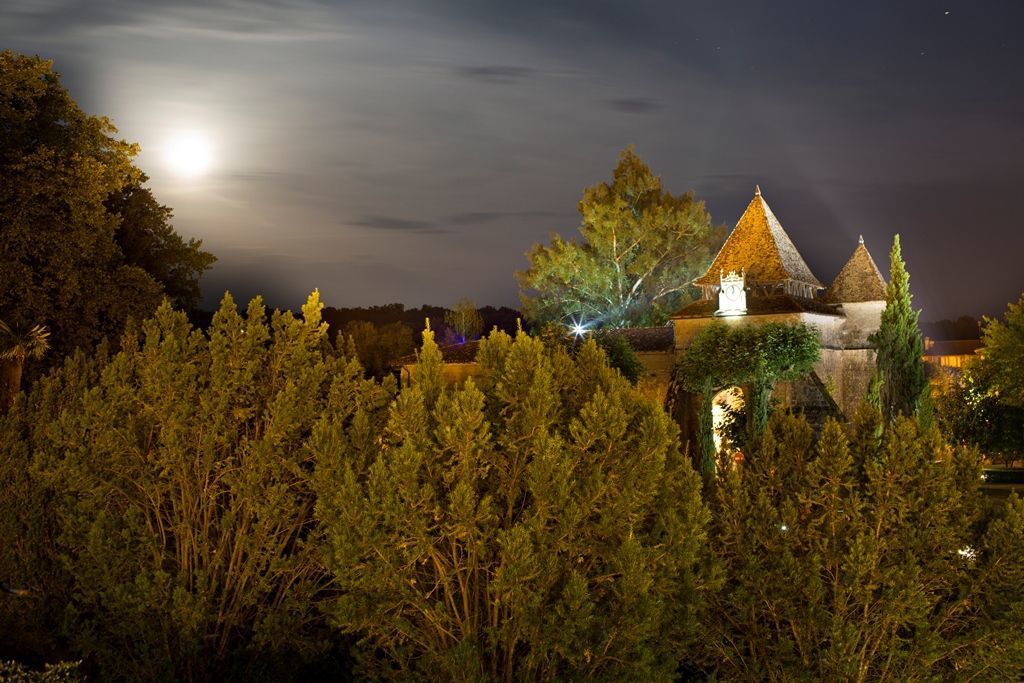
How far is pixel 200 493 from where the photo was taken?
39.5 feet

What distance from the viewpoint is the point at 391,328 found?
7475cm

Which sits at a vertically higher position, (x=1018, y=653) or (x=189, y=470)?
(x=189, y=470)

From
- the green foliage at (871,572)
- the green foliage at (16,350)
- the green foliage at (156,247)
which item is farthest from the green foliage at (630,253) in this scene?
the green foliage at (871,572)

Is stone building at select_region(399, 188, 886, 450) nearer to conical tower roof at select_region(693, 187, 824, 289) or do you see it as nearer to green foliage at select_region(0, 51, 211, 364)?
conical tower roof at select_region(693, 187, 824, 289)

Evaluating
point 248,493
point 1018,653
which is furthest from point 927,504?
point 248,493

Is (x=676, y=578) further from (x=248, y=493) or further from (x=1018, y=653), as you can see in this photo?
(x=248, y=493)

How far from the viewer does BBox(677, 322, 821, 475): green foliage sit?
3691 cm

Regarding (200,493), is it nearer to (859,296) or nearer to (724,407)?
(724,407)

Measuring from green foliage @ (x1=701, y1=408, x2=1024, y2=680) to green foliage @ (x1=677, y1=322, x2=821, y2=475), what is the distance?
24.8 metres

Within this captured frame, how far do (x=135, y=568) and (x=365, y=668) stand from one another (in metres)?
2.96

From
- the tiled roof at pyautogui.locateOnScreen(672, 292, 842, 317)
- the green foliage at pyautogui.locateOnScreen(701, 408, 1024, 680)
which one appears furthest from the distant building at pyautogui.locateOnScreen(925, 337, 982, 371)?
the green foliage at pyautogui.locateOnScreen(701, 408, 1024, 680)

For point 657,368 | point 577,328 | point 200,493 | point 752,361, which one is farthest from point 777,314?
point 200,493

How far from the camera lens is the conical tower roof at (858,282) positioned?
41.3 meters

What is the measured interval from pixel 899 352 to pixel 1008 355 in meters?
10.7
